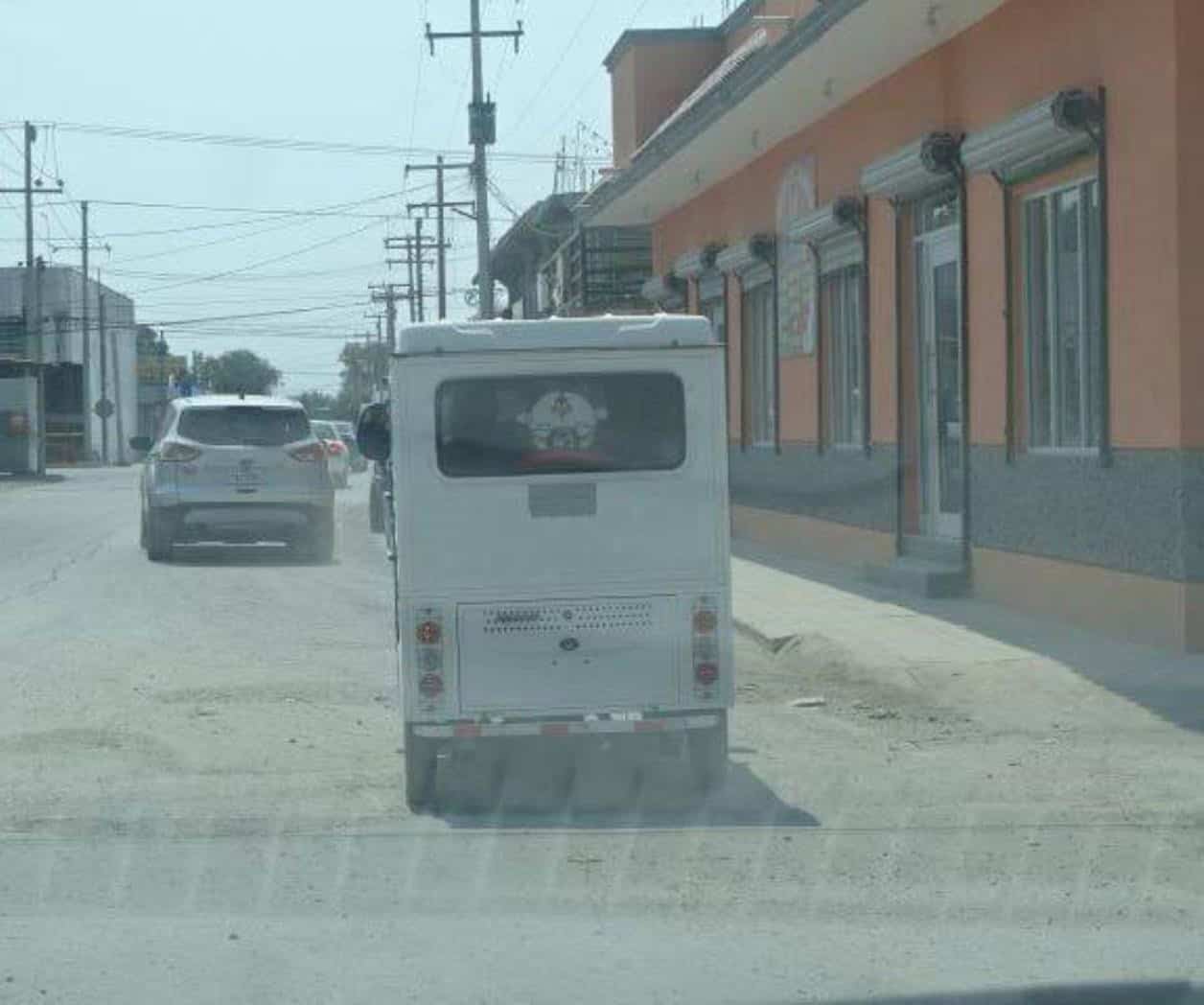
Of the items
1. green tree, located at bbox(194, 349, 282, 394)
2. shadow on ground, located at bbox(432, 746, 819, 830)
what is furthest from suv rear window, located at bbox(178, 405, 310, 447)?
green tree, located at bbox(194, 349, 282, 394)

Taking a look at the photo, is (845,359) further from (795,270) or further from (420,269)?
(420,269)

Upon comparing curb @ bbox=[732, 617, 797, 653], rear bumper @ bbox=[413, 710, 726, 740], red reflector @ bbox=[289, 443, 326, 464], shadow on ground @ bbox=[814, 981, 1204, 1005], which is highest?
red reflector @ bbox=[289, 443, 326, 464]

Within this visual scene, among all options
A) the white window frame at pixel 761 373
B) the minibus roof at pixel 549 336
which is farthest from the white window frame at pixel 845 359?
the minibus roof at pixel 549 336

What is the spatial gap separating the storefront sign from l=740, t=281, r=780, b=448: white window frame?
1.78 ft

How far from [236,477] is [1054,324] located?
11.0 m

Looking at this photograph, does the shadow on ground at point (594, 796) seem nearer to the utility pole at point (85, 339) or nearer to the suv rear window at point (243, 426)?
the suv rear window at point (243, 426)

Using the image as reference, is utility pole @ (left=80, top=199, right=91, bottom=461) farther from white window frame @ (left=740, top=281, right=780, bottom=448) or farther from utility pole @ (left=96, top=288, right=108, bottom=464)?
white window frame @ (left=740, top=281, right=780, bottom=448)

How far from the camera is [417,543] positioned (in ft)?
33.8

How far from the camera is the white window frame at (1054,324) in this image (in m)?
15.4

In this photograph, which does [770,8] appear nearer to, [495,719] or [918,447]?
[918,447]

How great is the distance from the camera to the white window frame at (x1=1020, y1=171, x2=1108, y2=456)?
15.4m

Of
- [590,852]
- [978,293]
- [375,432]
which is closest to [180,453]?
[978,293]

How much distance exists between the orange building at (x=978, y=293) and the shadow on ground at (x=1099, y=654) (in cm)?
19

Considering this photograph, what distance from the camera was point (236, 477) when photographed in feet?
79.9
